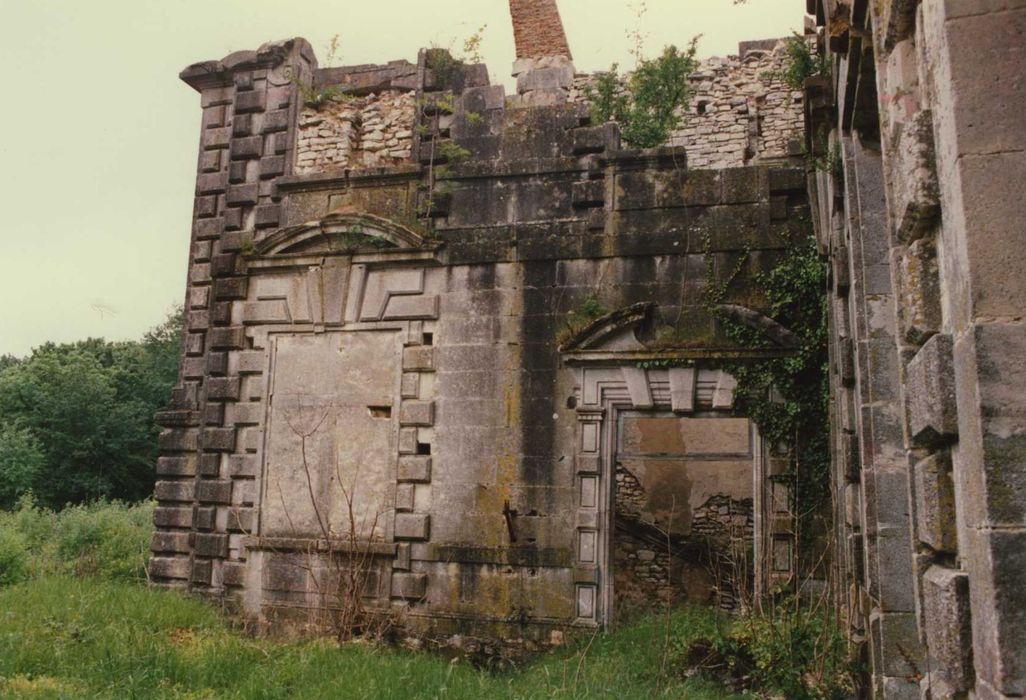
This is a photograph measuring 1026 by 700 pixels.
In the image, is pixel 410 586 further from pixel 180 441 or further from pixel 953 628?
pixel 953 628

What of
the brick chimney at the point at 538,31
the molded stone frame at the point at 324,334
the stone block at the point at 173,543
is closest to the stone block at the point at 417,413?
the molded stone frame at the point at 324,334

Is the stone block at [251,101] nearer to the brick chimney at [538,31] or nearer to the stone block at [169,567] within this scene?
the brick chimney at [538,31]

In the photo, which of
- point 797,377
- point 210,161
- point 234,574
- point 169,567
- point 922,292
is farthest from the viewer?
point 210,161

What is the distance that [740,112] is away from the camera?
10.3m

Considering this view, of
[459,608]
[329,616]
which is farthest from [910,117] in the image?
[329,616]

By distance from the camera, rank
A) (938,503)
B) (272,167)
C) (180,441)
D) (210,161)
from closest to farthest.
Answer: (938,503) < (180,441) < (272,167) < (210,161)

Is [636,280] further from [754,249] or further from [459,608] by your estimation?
[459,608]

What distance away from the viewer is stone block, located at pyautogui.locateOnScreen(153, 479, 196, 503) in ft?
33.9

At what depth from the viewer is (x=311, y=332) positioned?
33.0 ft

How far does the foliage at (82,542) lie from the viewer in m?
11.4

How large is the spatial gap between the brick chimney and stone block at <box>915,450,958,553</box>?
31.2 ft

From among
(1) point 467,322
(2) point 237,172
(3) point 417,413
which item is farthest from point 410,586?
(2) point 237,172

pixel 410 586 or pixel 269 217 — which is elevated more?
pixel 269 217

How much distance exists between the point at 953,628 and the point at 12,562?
12223 millimetres
